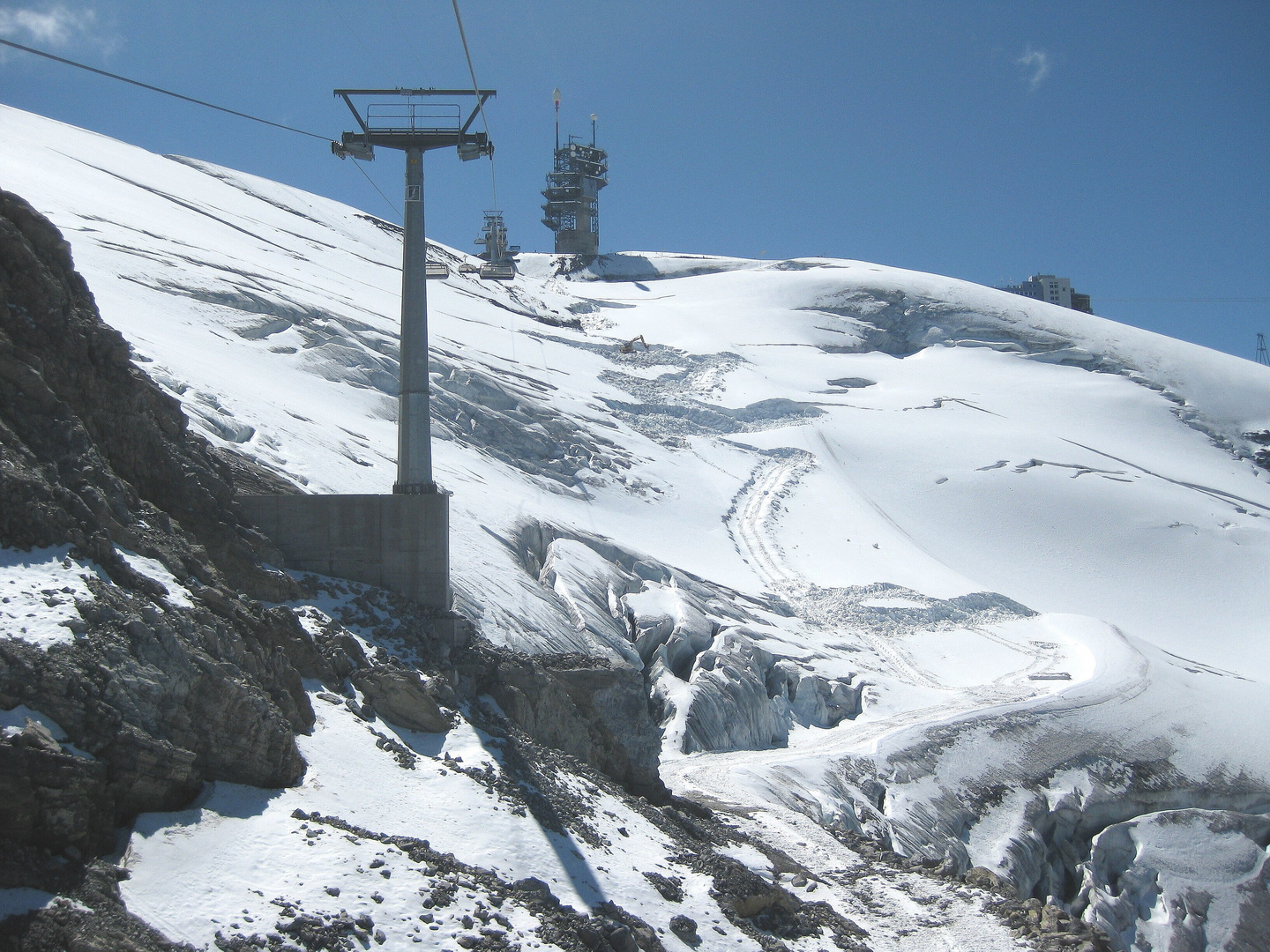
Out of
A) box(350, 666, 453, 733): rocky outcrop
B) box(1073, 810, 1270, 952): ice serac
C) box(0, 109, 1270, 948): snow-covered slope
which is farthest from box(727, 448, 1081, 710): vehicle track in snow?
box(350, 666, 453, 733): rocky outcrop

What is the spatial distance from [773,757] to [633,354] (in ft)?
125

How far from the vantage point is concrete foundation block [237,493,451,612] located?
14.7 meters

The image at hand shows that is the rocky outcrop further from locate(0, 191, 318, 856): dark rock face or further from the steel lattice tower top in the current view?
the steel lattice tower top

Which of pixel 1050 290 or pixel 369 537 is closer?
pixel 369 537

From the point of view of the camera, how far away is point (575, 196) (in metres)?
90.1

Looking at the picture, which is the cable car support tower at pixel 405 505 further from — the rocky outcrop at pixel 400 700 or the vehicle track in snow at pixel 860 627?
the vehicle track in snow at pixel 860 627

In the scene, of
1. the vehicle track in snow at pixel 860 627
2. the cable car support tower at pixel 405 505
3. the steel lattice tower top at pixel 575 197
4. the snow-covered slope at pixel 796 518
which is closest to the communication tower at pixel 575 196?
the steel lattice tower top at pixel 575 197

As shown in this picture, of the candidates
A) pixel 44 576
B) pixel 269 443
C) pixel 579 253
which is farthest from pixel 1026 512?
pixel 579 253

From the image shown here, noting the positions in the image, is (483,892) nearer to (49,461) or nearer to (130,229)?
(49,461)

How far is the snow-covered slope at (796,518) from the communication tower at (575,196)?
1100 inches

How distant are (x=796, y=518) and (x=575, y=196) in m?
60.1

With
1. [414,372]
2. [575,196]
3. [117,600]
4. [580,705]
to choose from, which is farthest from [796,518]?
[575,196]

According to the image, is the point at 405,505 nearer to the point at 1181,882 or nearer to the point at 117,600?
the point at 117,600

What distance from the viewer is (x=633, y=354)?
187ft
